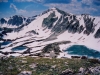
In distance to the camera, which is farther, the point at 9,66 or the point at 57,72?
the point at 9,66

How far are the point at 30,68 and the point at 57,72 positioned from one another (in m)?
8.39

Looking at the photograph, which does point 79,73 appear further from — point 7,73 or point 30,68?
point 7,73

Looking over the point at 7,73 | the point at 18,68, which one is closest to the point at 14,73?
the point at 7,73

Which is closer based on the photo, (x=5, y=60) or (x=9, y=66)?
(x=9, y=66)

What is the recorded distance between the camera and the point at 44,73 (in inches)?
1986

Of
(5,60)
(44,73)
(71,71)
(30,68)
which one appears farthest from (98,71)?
(5,60)

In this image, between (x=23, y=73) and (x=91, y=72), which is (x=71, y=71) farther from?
(x=23, y=73)

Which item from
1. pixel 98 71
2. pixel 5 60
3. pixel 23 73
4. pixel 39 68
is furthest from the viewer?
pixel 5 60

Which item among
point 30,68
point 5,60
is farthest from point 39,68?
point 5,60

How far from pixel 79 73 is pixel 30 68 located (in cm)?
1335

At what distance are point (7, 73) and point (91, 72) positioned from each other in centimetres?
2050

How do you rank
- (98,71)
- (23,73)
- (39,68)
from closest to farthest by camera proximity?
(23,73)
(98,71)
(39,68)

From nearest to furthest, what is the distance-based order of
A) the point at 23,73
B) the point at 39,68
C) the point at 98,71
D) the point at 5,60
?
the point at 23,73 → the point at 98,71 → the point at 39,68 → the point at 5,60

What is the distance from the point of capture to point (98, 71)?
5212 cm
